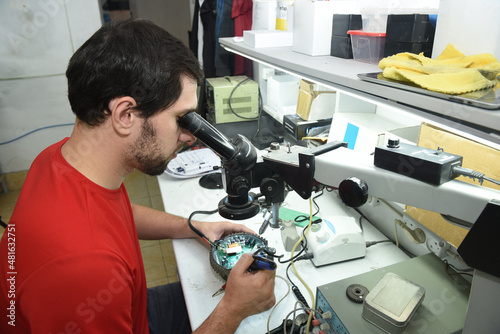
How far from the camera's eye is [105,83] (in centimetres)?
92

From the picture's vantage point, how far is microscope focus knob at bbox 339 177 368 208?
65cm

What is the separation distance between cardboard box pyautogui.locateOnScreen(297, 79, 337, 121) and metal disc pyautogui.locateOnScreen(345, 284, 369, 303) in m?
1.12

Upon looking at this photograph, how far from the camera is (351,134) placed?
144 cm

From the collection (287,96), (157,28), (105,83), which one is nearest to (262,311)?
(105,83)

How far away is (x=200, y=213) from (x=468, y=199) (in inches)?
46.3

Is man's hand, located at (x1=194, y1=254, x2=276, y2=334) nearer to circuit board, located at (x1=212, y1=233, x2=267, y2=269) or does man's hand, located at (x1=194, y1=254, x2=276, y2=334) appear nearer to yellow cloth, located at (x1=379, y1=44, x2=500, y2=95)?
circuit board, located at (x1=212, y1=233, x2=267, y2=269)

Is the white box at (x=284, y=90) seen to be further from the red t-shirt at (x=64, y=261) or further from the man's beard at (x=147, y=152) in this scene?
the red t-shirt at (x=64, y=261)

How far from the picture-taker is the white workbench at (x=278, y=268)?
1.05 m

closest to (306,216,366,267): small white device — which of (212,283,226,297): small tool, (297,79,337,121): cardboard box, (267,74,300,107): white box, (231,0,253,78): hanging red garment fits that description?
(212,283,226,297): small tool

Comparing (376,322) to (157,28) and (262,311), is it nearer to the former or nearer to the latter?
(262,311)

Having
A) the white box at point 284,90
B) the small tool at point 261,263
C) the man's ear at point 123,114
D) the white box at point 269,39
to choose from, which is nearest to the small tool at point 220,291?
the small tool at point 261,263

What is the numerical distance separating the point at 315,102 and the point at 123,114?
1.17 m

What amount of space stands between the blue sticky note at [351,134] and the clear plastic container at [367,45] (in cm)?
35

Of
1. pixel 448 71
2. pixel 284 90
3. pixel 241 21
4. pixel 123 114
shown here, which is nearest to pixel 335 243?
pixel 448 71
